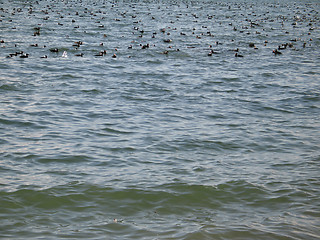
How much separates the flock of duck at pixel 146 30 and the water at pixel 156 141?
1.03ft

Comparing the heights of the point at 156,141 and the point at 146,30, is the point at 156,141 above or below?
below

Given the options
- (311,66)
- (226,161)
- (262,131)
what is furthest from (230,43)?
(226,161)

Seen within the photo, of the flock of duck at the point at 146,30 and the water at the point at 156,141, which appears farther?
the flock of duck at the point at 146,30

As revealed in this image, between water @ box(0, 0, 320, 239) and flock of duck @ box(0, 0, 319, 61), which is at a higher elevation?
flock of duck @ box(0, 0, 319, 61)

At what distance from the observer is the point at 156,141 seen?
1220 cm

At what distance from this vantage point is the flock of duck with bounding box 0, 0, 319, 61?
2472cm

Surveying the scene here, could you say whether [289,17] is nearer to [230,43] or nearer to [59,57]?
[230,43]

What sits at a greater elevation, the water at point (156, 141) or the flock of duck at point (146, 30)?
the flock of duck at point (146, 30)

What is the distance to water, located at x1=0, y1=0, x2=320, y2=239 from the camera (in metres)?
8.30

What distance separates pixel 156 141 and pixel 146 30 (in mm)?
20504

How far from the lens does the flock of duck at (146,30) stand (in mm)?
24719

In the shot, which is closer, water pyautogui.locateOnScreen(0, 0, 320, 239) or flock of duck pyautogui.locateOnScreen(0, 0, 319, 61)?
water pyautogui.locateOnScreen(0, 0, 320, 239)

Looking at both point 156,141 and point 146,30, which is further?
point 146,30

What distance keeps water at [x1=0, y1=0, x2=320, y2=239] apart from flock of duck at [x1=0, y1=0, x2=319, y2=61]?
12.4 inches
